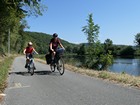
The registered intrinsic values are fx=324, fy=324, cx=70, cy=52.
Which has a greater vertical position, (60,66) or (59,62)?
(59,62)

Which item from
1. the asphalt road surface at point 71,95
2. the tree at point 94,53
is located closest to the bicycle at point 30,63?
the asphalt road surface at point 71,95

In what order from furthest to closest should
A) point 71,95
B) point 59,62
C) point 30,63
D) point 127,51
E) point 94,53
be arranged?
point 127,51 < point 94,53 < point 30,63 < point 59,62 < point 71,95

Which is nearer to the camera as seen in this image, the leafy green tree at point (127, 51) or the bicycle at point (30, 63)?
the bicycle at point (30, 63)

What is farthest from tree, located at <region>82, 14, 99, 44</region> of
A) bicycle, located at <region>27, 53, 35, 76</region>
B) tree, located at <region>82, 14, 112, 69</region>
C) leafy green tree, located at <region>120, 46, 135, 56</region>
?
leafy green tree, located at <region>120, 46, 135, 56</region>

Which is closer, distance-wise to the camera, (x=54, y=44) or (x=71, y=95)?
(x=71, y=95)

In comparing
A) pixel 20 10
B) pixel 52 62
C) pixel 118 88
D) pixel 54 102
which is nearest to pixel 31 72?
pixel 52 62

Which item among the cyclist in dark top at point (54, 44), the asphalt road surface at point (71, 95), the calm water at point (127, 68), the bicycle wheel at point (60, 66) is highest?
the cyclist in dark top at point (54, 44)

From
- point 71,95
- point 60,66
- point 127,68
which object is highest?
point 60,66

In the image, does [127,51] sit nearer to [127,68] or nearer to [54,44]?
[127,68]

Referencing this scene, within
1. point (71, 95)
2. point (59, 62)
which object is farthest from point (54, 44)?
point (71, 95)

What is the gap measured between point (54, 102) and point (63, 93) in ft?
4.90

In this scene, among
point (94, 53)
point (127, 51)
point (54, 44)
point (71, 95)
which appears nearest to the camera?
point (71, 95)

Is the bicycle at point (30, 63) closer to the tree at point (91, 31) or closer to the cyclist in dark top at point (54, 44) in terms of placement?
the cyclist in dark top at point (54, 44)

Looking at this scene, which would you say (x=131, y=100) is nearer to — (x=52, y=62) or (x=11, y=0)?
(x=52, y=62)
